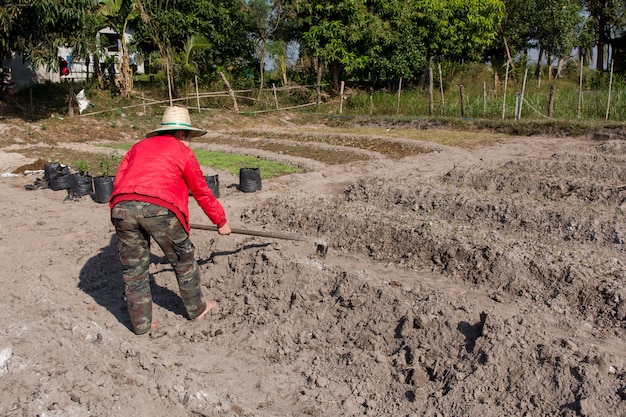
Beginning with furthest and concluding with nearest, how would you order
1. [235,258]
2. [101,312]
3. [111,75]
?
[111,75] < [235,258] < [101,312]

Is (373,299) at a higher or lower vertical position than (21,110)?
lower

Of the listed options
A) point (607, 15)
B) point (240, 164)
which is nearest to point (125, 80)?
point (240, 164)

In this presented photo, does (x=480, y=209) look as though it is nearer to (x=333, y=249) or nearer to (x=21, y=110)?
(x=333, y=249)

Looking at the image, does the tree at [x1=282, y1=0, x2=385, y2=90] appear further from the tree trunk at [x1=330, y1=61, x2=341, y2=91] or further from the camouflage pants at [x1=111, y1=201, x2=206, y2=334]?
the camouflage pants at [x1=111, y1=201, x2=206, y2=334]

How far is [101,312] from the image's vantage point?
15.2 feet

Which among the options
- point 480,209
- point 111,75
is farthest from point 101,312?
point 111,75

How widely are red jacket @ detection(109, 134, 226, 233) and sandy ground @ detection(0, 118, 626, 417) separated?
100 centimetres

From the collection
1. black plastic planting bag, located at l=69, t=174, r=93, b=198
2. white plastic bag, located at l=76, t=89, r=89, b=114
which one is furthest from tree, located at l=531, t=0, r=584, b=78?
black plastic planting bag, located at l=69, t=174, r=93, b=198

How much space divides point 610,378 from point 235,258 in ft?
10.8

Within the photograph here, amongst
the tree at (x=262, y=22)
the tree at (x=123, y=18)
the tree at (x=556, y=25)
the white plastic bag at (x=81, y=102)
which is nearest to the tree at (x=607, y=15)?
the tree at (x=556, y=25)

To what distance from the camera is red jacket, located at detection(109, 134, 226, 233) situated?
393 cm

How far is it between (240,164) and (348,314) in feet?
24.2

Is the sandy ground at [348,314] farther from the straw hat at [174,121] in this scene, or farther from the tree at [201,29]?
the tree at [201,29]

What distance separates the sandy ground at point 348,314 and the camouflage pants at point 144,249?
0.84ft
